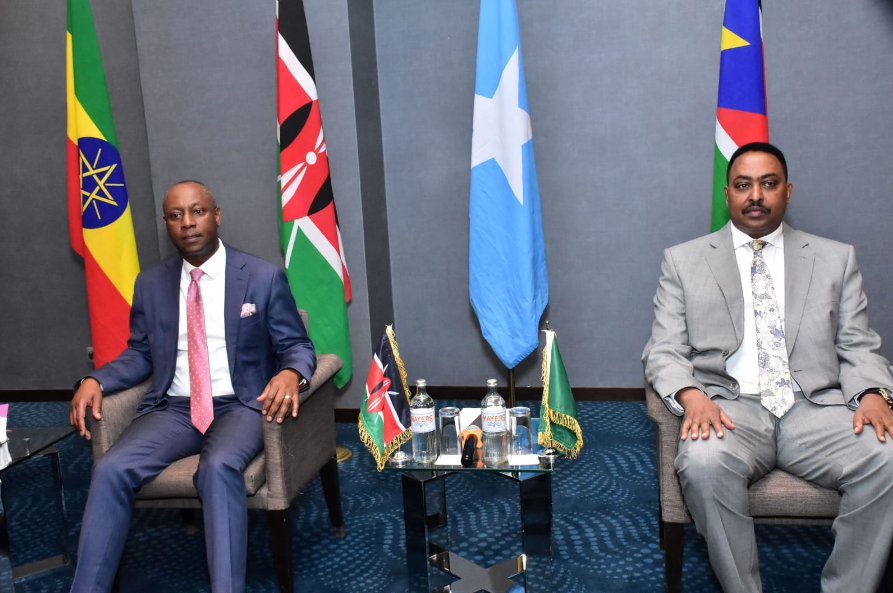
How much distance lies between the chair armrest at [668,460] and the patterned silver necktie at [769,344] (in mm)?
Answer: 331

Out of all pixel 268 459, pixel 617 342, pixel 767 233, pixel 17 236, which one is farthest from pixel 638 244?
pixel 17 236

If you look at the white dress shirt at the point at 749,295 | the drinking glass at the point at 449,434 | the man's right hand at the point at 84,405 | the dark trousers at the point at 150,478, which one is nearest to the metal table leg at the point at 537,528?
the drinking glass at the point at 449,434

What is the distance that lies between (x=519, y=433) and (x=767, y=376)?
0.85 meters

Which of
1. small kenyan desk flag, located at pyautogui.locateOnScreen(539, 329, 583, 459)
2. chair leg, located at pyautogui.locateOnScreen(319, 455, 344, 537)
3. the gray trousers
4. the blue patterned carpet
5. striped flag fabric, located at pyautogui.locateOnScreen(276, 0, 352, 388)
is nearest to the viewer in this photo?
the gray trousers

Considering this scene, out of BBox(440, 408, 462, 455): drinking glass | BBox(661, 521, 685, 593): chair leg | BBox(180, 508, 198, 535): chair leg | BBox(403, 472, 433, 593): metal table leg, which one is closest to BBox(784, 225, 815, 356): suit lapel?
BBox(661, 521, 685, 593): chair leg

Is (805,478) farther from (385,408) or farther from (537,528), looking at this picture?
(385,408)

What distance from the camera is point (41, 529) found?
3.22 m

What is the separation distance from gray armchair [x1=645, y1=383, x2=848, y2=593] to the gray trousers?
0.04 metres

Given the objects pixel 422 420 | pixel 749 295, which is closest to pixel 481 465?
pixel 422 420

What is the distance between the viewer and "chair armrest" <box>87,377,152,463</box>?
101 inches

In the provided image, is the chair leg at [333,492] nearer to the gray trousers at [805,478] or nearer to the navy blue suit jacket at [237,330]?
the navy blue suit jacket at [237,330]

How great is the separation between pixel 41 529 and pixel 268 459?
1496mm

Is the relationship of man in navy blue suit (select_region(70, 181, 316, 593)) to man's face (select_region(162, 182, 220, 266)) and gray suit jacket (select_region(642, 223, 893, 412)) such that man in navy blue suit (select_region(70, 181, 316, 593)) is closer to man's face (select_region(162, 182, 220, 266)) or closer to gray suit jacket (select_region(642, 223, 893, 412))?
man's face (select_region(162, 182, 220, 266))

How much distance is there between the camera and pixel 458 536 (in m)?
2.98
